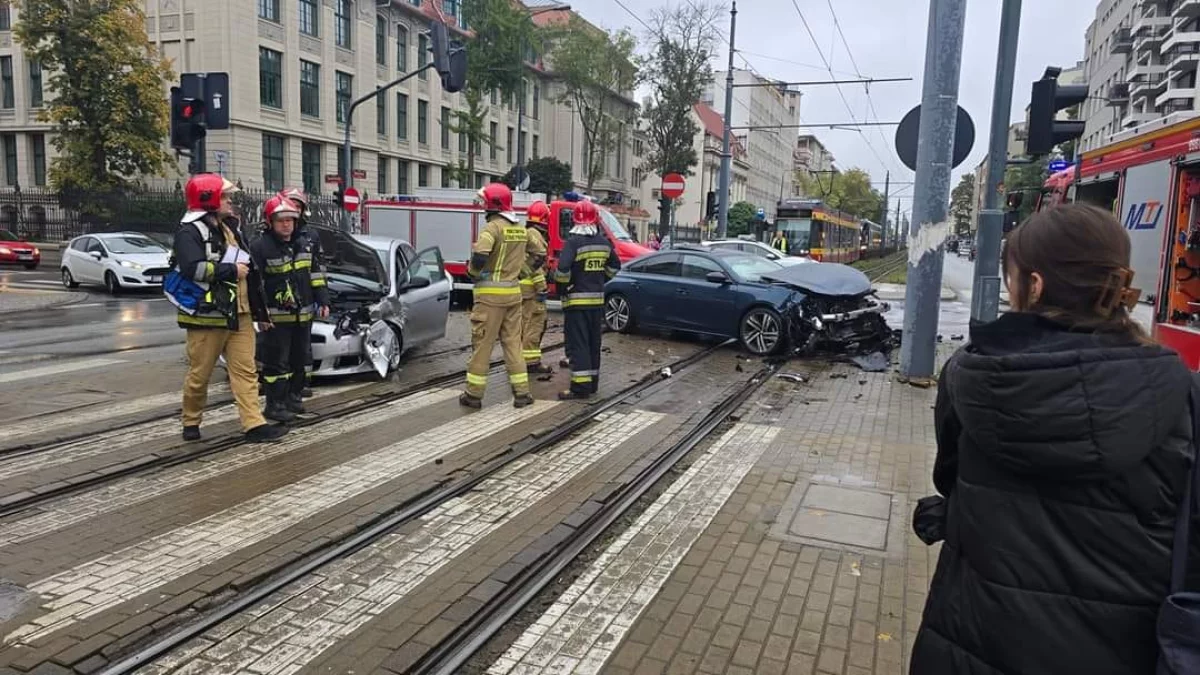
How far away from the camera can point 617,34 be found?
54375mm

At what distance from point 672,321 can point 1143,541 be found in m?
11.3

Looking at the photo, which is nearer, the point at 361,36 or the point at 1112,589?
the point at 1112,589

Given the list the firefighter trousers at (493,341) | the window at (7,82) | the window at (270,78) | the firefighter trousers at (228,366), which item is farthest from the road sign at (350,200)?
the window at (7,82)

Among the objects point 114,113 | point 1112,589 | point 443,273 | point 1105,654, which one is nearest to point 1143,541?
point 1112,589

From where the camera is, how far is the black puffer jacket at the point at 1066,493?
1.68 metres

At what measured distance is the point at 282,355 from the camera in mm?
7090

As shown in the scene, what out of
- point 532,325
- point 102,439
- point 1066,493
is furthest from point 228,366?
point 1066,493

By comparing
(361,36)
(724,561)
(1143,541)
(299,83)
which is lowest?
(724,561)

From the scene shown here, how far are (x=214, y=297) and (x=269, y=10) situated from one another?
3848 cm

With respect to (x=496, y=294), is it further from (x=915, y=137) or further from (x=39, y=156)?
(x=39, y=156)

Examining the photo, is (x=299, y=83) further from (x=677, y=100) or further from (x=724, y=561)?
(x=724, y=561)

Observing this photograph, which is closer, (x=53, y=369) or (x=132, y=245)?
(x=53, y=369)

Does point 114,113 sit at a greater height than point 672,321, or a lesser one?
greater

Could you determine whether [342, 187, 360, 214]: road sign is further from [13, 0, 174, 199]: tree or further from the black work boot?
the black work boot
